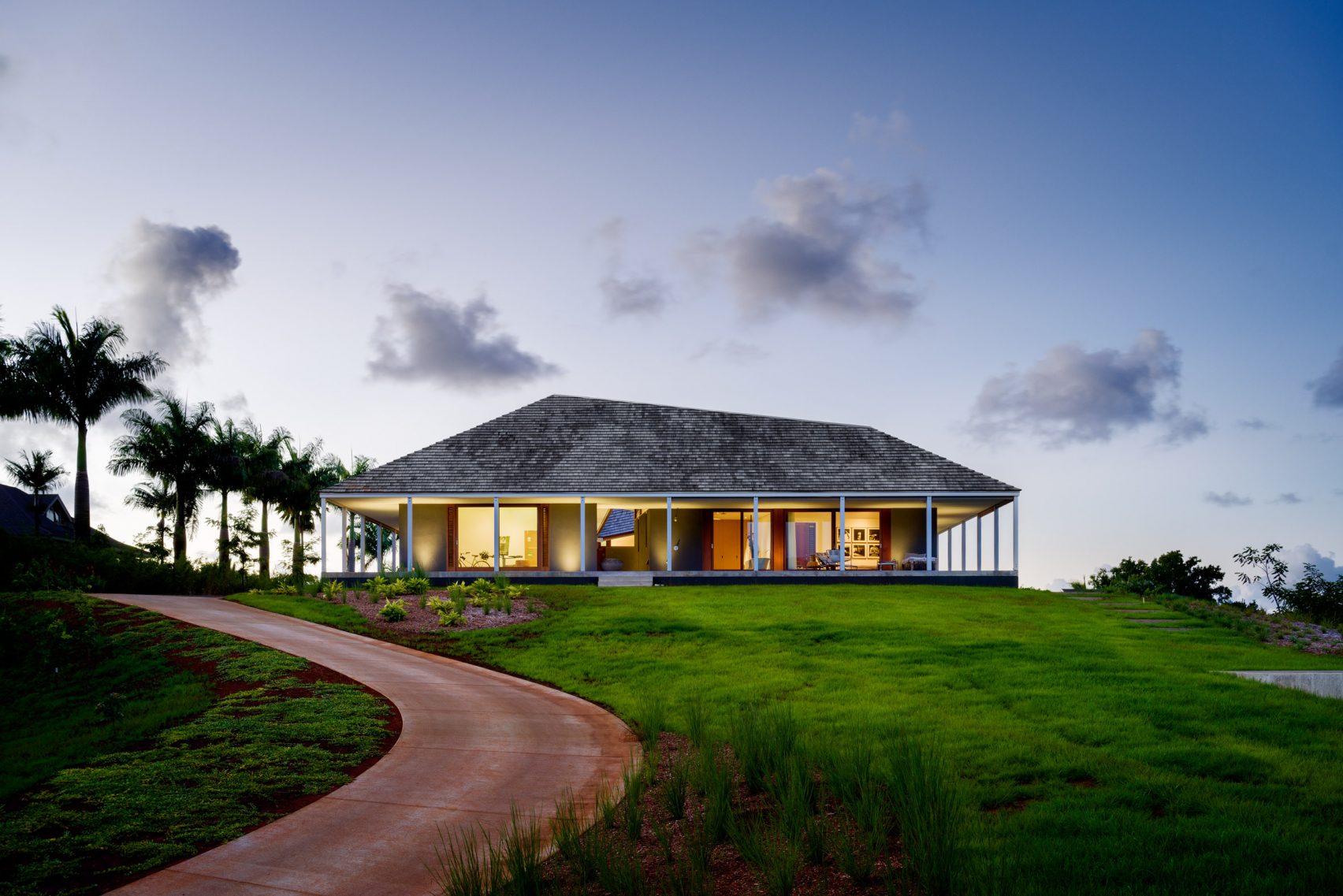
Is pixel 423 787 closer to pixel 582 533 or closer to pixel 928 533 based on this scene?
pixel 582 533

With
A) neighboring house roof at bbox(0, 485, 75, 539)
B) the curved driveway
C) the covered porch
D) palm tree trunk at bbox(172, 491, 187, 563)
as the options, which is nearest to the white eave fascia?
the covered porch

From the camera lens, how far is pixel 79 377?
124 feet

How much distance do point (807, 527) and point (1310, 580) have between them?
14.6 m

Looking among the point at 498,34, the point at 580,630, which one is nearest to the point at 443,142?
the point at 498,34

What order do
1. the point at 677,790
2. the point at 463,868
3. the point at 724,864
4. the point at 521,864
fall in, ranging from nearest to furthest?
the point at 463,868
the point at 521,864
the point at 724,864
the point at 677,790

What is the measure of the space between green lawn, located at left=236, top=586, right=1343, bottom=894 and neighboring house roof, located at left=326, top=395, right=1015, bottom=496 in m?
7.28

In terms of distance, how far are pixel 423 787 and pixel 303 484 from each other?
45974 mm

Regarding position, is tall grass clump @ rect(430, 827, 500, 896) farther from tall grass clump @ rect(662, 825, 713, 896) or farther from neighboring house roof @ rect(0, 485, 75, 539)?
neighboring house roof @ rect(0, 485, 75, 539)

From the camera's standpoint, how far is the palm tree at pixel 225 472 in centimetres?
4316

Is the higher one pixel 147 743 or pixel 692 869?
pixel 692 869

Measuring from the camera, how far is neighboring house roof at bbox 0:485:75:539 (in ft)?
151

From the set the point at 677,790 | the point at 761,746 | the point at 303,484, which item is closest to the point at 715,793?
the point at 677,790

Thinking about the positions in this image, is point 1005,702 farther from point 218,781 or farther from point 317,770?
point 218,781

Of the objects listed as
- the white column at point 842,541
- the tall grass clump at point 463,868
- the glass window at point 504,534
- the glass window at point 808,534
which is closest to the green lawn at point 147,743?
the tall grass clump at point 463,868
